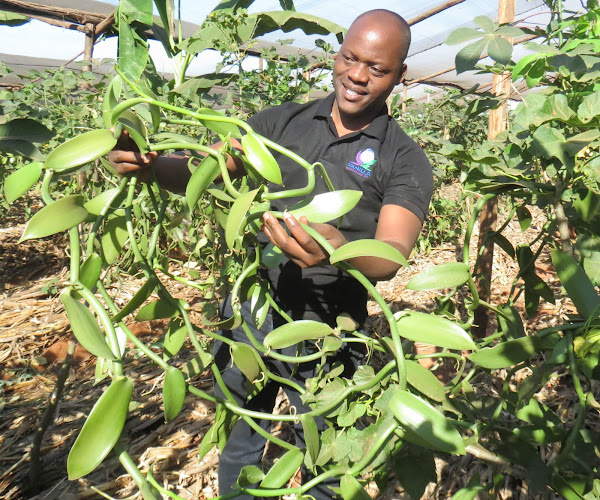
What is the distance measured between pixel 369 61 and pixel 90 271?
702 millimetres

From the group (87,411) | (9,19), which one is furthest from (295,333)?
(87,411)

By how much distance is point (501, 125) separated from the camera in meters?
2.15

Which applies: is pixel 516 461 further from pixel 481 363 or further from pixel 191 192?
pixel 191 192

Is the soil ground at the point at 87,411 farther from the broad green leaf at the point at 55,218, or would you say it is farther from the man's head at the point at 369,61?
the broad green leaf at the point at 55,218

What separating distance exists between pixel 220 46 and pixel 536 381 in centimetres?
141

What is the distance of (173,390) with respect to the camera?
429mm

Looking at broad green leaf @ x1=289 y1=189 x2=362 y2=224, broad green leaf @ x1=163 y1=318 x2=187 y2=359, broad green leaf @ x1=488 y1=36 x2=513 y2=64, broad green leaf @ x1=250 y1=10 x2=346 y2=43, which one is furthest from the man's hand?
broad green leaf @ x1=250 y1=10 x2=346 y2=43

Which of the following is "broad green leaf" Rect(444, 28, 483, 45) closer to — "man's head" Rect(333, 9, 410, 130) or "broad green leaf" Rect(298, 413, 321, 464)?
"man's head" Rect(333, 9, 410, 130)

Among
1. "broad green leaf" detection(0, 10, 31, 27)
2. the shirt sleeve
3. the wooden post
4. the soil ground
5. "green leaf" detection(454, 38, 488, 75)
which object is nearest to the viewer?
A: "broad green leaf" detection(0, 10, 31, 27)

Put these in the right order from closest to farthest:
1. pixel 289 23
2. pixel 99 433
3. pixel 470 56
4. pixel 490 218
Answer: pixel 99 433 → pixel 470 56 → pixel 289 23 → pixel 490 218

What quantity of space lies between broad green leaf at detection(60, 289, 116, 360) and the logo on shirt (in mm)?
726

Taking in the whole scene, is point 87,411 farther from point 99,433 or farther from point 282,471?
point 99,433

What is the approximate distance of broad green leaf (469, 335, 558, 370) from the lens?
1.67 feet

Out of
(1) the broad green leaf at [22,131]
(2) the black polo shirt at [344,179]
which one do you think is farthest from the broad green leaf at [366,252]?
(2) the black polo shirt at [344,179]
